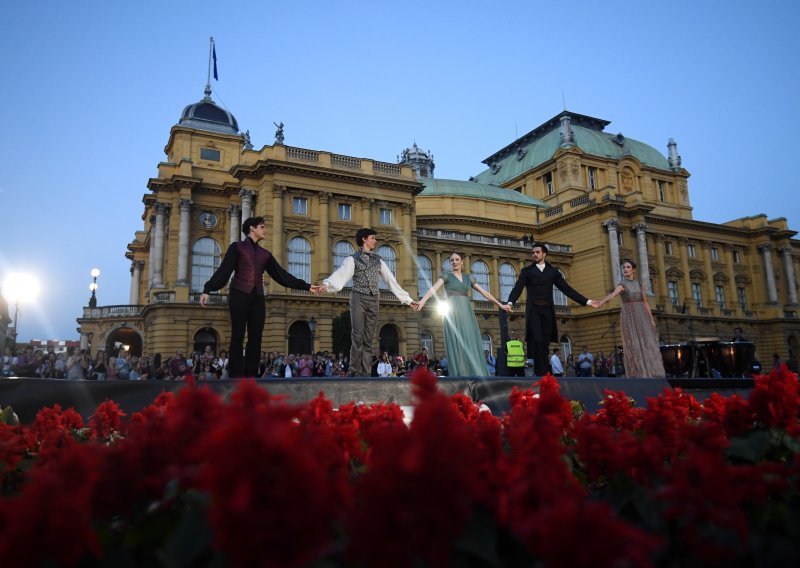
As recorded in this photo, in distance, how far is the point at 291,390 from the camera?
5.44 meters

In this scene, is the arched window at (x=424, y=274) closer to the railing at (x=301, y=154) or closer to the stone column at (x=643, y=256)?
the railing at (x=301, y=154)

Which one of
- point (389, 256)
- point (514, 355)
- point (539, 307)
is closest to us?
point (539, 307)

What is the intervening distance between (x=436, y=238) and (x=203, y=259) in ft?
53.2

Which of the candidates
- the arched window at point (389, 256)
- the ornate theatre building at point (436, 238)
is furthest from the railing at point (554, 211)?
the arched window at point (389, 256)

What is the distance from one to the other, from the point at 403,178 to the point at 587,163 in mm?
25711

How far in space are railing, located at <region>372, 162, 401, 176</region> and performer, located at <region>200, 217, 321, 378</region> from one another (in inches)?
1195

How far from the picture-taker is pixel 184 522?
1307 millimetres

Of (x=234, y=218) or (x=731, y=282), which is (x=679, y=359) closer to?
(x=234, y=218)

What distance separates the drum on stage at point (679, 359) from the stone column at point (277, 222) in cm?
2321

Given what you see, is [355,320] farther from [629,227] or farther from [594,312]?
[629,227]

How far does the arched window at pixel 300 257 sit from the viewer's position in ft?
112

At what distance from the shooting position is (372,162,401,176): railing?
37.2 metres

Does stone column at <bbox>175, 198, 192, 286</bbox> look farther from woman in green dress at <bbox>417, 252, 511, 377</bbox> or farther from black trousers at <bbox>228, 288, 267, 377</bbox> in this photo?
black trousers at <bbox>228, 288, 267, 377</bbox>

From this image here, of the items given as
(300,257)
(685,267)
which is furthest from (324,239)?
(685,267)
